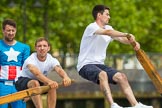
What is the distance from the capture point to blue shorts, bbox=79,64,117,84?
11141 mm

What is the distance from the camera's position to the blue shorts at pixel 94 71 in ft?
36.6

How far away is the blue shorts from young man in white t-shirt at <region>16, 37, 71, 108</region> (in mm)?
500

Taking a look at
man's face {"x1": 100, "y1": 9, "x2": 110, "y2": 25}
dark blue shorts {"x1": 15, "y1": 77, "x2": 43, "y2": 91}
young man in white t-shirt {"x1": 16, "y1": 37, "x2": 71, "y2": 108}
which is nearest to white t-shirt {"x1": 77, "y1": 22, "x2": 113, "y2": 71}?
man's face {"x1": 100, "y1": 9, "x2": 110, "y2": 25}

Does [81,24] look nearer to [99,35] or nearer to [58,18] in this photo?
[58,18]

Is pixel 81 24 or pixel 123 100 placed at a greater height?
pixel 81 24

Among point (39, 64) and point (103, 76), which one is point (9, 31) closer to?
point (39, 64)

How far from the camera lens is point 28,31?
3297 cm

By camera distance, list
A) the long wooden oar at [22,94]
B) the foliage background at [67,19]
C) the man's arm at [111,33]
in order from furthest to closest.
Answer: the foliage background at [67,19] → the man's arm at [111,33] → the long wooden oar at [22,94]

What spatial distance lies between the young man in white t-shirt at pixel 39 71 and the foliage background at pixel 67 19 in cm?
1899

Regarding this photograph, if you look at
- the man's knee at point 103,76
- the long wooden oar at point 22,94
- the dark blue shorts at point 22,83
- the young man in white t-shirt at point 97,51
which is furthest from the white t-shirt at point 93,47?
the long wooden oar at point 22,94

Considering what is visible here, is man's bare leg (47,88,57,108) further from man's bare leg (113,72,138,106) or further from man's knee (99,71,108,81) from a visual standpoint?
man's bare leg (113,72,138,106)

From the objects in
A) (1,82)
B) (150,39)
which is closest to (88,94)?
(1,82)

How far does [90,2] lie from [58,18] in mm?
1778

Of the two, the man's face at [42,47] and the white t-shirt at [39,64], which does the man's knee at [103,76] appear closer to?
the white t-shirt at [39,64]
